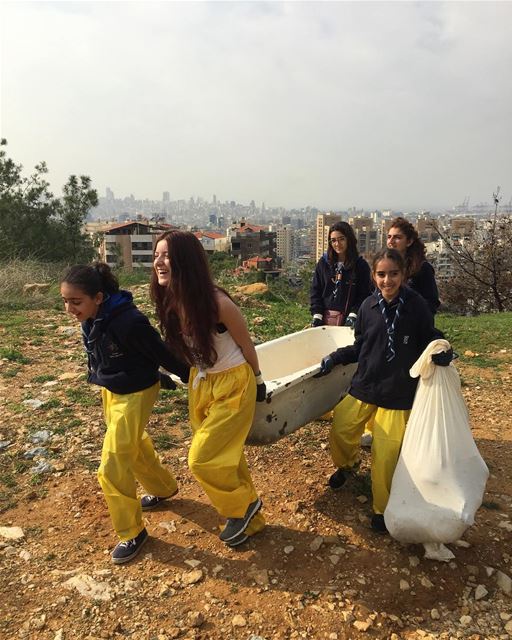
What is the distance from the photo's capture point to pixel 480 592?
85.5 inches

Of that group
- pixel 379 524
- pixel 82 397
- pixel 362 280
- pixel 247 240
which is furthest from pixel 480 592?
pixel 247 240

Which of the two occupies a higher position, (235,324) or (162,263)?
(162,263)

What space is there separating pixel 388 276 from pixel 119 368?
55.3 inches

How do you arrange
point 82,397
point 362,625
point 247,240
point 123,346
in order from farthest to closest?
point 247,240 < point 82,397 < point 123,346 < point 362,625

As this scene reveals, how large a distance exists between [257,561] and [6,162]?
43.8 feet

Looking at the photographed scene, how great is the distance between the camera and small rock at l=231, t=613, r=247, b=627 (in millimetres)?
2018

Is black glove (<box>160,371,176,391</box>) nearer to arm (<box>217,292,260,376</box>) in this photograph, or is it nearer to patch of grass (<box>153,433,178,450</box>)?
arm (<box>217,292,260,376</box>)

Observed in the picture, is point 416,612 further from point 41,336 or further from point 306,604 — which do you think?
point 41,336

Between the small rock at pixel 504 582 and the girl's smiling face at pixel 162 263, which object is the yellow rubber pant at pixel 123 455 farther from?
the small rock at pixel 504 582

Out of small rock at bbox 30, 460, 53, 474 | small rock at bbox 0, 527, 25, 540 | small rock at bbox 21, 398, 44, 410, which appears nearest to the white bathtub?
small rock at bbox 0, 527, 25, 540

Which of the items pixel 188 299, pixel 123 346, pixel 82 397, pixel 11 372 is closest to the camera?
pixel 188 299

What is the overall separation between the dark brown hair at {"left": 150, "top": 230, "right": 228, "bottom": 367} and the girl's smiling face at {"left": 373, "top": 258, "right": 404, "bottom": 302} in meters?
0.85

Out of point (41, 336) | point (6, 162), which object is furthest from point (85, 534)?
point (6, 162)

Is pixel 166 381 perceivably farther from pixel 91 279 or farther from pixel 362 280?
pixel 362 280
